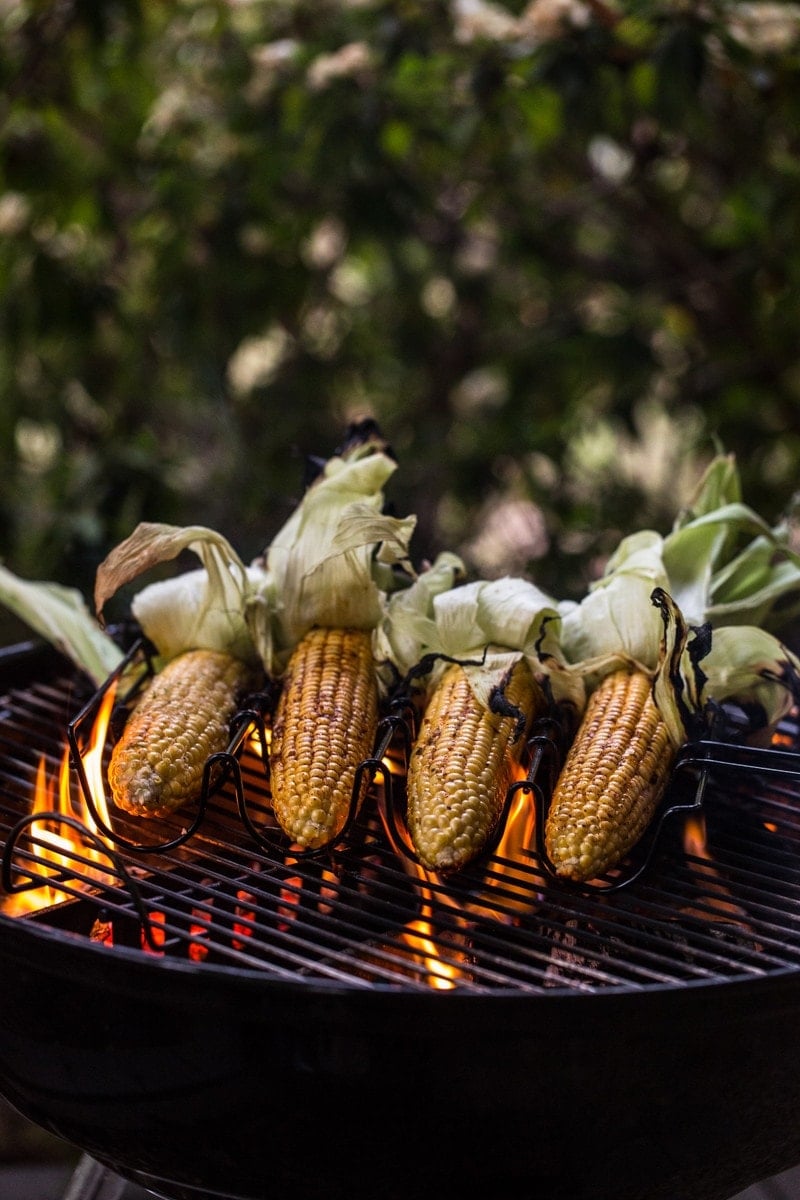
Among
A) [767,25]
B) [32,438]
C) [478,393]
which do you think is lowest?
[478,393]

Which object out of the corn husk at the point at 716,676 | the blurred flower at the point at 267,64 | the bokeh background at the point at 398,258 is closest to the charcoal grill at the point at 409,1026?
the corn husk at the point at 716,676

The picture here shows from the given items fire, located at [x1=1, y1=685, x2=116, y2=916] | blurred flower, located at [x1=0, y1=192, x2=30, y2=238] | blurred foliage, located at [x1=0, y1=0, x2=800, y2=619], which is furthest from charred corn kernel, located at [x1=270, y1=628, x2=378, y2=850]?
blurred flower, located at [x1=0, y1=192, x2=30, y2=238]

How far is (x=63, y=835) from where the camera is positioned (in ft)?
5.74

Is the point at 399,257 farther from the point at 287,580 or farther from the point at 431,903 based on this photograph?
the point at 431,903

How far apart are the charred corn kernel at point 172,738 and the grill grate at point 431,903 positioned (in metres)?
0.08

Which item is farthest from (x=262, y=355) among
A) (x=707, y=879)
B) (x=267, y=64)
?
(x=707, y=879)

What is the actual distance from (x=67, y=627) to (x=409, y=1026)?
1.25 meters

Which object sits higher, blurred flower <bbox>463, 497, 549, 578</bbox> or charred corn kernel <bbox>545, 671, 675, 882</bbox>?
charred corn kernel <bbox>545, 671, 675, 882</bbox>

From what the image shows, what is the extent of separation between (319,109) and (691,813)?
2.38 m

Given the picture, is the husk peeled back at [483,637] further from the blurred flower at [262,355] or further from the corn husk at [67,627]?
the blurred flower at [262,355]

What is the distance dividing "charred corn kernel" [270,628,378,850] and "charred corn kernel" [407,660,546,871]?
9 centimetres

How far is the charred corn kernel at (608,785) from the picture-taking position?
1505 mm

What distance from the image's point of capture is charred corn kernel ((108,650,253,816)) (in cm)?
162

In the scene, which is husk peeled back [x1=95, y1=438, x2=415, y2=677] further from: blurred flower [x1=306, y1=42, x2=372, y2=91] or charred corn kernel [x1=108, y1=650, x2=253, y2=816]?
blurred flower [x1=306, y1=42, x2=372, y2=91]
